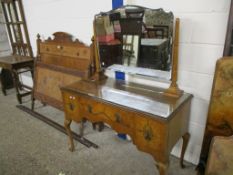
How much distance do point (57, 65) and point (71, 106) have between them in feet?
3.30

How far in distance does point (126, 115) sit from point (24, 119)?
1.95 metres

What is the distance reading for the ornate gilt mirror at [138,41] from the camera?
1479 millimetres

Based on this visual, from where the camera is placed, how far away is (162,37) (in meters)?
1.50

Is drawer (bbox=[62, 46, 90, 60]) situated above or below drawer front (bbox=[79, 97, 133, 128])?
above

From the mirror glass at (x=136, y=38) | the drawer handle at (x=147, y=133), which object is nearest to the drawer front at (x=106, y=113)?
the drawer handle at (x=147, y=133)

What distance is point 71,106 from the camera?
5.92 ft

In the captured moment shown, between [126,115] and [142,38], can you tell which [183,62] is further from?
[126,115]

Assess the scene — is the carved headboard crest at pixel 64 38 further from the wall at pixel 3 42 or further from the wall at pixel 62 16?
the wall at pixel 3 42

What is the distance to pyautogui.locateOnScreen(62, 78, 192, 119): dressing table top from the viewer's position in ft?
4.26

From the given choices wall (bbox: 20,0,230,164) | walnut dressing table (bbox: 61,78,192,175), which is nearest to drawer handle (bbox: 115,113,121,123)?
walnut dressing table (bbox: 61,78,192,175)

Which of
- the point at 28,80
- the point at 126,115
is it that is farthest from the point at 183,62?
the point at 28,80

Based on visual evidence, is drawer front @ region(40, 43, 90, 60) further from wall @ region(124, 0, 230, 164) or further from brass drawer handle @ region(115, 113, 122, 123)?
brass drawer handle @ region(115, 113, 122, 123)

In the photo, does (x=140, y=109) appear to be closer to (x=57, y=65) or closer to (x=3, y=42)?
(x=57, y=65)

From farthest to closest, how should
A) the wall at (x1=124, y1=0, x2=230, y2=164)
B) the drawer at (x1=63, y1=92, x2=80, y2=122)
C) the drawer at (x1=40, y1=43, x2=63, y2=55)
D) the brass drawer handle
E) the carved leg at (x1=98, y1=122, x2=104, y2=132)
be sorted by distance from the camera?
the drawer at (x1=40, y1=43, x2=63, y2=55)
the carved leg at (x1=98, y1=122, x2=104, y2=132)
the drawer at (x1=63, y1=92, x2=80, y2=122)
the brass drawer handle
the wall at (x1=124, y1=0, x2=230, y2=164)
